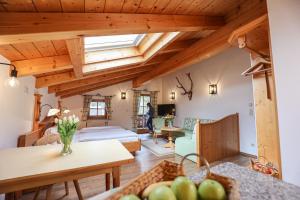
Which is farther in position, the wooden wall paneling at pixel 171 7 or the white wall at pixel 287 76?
the wooden wall paneling at pixel 171 7

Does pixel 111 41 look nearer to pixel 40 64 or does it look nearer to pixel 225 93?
pixel 40 64

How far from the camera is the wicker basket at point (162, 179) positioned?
52cm

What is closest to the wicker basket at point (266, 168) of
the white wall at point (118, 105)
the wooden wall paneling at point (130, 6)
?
Result: the wooden wall paneling at point (130, 6)

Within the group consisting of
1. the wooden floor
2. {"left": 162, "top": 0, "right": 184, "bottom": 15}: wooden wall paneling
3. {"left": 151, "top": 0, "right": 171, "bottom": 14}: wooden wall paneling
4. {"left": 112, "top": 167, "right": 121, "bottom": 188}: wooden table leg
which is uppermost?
{"left": 162, "top": 0, "right": 184, "bottom": 15}: wooden wall paneling

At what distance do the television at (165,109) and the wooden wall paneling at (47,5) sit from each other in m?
6.08

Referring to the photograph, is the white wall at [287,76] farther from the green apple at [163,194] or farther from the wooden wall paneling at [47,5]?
the wooden wall paneling at [47,5]

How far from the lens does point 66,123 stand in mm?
1821

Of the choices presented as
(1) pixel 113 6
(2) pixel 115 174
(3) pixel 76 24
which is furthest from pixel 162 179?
(1) pixel 113 6

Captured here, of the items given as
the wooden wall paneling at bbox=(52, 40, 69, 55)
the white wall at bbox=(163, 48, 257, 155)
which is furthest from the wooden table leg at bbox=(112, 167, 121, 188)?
the white wall at bbox=(163, 48, 257, 155)

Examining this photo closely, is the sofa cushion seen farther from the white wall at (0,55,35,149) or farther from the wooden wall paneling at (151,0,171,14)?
the white wall at (0,55,35,149)

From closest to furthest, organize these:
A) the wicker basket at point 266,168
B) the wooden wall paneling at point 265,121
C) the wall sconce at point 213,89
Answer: the wicker basket at point 266,168 → the wooden wall paneling at point 265,121 → the wall sconce at point 213,89

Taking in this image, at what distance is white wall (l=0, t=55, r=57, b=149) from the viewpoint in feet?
6.00

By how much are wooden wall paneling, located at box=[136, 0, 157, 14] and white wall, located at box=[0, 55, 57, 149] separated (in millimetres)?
1723

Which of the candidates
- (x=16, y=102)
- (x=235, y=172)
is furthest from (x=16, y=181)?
(x=235, y=172)
